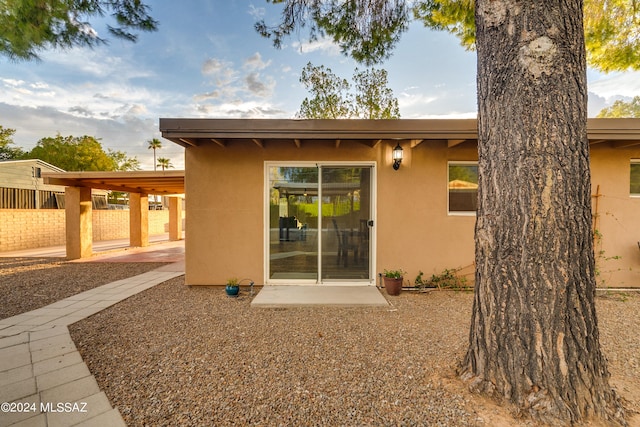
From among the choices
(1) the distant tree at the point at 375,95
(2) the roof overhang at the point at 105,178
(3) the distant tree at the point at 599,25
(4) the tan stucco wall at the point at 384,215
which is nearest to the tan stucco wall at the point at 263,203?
(4) the tan stucco wall at the point at 384,215

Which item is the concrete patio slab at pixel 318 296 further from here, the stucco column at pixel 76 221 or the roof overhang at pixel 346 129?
the stucco column at pixel 76 221

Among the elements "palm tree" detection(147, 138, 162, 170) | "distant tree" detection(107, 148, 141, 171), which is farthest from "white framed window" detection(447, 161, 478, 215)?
"palm tree" detection(147, 138, 162, 170)

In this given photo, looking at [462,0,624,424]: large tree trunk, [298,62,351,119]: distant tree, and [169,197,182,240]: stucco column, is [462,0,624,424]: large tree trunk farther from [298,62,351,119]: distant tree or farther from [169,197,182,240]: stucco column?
[169,197,182,240]: stucco column

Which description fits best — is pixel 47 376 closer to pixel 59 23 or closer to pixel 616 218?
pixel 59 23

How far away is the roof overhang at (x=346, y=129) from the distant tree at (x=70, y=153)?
20.6m

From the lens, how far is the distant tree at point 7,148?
17438 millimetres

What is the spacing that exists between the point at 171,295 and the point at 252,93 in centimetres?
729

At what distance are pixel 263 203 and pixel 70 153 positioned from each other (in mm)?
21874

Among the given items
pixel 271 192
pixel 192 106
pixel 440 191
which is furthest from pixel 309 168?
pixel 192 106

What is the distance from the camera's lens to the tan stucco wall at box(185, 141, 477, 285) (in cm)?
484

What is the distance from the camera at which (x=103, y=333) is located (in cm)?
312

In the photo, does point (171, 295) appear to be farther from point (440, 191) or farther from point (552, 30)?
point (552, 30)

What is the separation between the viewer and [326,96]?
47.9ft

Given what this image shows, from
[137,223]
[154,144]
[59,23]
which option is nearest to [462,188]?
[59,23]
